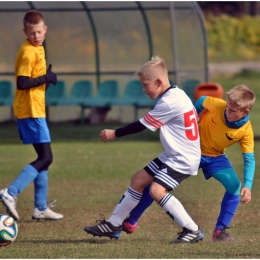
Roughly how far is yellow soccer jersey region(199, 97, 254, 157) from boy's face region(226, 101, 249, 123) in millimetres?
135

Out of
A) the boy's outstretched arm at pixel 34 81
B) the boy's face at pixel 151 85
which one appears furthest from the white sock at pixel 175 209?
the boy's outstretched arm at pixel 34 81

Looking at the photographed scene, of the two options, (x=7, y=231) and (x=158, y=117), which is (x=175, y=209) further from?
(x=7, y=231)

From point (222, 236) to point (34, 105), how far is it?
2501mm

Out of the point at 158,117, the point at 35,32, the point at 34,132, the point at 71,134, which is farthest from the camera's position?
the point at 71,134

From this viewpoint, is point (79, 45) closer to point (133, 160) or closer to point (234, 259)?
point (133, 160)

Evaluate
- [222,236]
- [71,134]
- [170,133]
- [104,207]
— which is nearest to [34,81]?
[104,207]

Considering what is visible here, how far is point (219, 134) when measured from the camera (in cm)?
668

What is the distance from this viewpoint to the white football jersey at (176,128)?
20.1 feet

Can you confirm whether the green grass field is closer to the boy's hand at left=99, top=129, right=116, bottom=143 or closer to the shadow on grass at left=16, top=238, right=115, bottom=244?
the shadow on grass at left=16, top=238, right=115, bottom=244

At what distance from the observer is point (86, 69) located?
779 inches

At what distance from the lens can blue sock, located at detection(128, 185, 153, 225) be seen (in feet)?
21.7

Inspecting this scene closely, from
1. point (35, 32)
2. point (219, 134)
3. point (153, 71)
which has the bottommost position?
point (219, 134)

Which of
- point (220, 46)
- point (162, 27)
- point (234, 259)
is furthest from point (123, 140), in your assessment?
point (220, 46)

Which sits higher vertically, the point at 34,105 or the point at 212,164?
the point at 34,105
